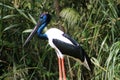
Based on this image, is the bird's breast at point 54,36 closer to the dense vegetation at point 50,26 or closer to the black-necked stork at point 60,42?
the black-necked stork at point 60,42

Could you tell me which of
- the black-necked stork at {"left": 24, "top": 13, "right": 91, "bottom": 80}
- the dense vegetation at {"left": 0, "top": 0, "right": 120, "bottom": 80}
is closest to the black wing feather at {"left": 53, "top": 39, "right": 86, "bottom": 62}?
the black-necked stork at {"left": 24, "top": 13, "right": 91, "bottom": 80}

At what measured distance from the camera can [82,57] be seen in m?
4.86

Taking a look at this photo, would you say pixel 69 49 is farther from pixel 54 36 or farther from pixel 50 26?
pixel 50 26

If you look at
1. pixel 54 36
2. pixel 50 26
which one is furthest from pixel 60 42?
pixel 50 26

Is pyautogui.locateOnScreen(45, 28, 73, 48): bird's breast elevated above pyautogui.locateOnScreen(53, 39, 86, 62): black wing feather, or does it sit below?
above

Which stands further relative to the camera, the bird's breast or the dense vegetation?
the dense vegetation

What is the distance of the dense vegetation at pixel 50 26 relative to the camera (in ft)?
19.5

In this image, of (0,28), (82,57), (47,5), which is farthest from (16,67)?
(82,57)

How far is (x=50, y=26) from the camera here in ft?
20.5

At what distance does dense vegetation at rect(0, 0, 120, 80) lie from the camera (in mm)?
5953

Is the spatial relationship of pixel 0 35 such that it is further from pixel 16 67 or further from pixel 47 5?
pixel 47 5

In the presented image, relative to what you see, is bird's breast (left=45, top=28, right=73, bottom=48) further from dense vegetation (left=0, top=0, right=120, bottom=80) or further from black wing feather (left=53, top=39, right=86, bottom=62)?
dense vegetation (left=0, top=0, right=120, bottom=80)

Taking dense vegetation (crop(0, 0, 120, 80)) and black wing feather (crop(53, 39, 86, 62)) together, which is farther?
dense vegetation (crop(0, 0, 120, 80))

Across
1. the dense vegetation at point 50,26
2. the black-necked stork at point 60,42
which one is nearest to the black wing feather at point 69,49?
the black-necked stork at point 60,42
